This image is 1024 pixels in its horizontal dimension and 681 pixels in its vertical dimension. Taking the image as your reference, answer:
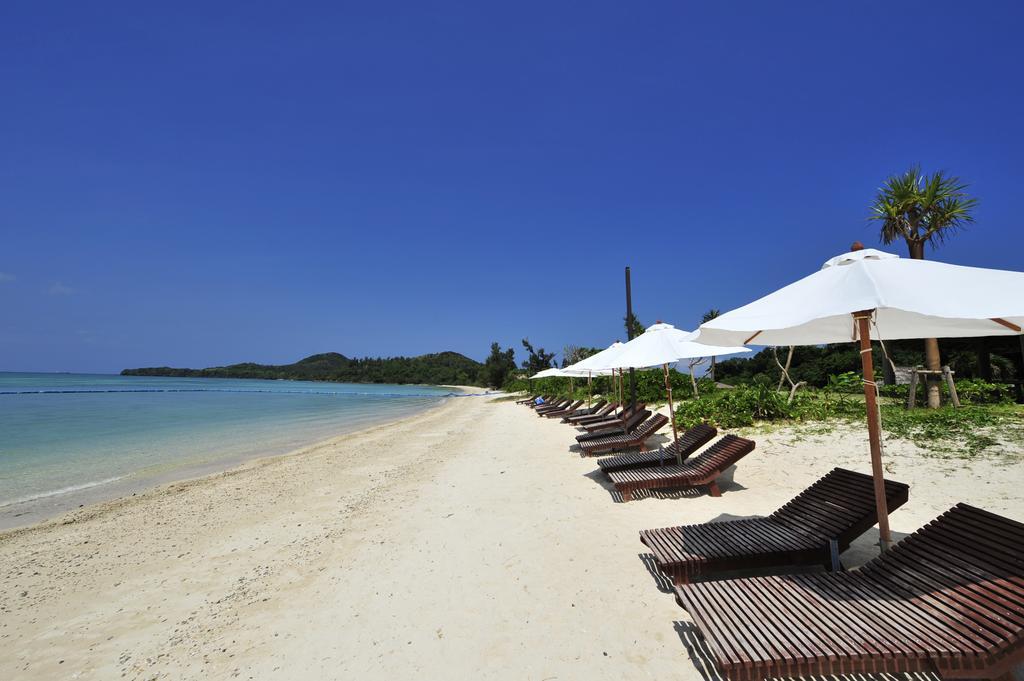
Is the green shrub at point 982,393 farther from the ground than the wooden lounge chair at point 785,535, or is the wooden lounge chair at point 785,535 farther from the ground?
the green shrub at point 982,393

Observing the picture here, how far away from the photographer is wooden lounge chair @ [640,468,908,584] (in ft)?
11.6

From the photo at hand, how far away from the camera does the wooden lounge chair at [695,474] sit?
5.86 metres

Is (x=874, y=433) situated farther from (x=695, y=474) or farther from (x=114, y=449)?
A: (x=114, y=449)

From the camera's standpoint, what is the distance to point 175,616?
3.90 m

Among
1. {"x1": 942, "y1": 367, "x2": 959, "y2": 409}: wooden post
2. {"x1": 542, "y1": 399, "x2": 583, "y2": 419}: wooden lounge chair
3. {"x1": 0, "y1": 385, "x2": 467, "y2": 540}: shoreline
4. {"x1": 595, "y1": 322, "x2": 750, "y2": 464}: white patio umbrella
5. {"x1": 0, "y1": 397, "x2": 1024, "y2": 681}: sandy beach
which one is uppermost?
{"x1": 595, "y1": 322, "x2": 750, "y2": 464}: white patio umbrella

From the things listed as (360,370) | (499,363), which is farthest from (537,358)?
(360,370)

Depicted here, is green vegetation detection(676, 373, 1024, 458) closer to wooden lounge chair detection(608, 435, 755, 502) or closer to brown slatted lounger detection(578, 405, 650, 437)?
brown slatted lounger detection(578, 405, 650, 437)

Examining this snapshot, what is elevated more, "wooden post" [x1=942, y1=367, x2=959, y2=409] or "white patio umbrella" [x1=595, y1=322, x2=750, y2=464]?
"white patio umbrella" [x1=595, y1=322, x2=750, y2=464]

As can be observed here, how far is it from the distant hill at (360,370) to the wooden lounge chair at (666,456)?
87.0 meters

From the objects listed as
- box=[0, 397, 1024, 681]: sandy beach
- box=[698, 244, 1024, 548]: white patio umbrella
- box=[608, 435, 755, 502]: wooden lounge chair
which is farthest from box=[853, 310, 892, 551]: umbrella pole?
box=[608, 435, 755, 502]: wooden lounge chair

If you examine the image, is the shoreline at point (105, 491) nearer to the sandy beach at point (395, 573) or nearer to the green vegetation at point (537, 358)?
the sandy beach at point (395, 573)

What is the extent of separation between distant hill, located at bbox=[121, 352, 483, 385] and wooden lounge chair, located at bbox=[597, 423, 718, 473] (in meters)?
87.0

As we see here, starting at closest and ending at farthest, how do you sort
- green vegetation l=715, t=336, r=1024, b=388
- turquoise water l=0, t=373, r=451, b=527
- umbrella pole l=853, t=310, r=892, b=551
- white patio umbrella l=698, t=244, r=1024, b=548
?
1. white patio umbrella l=698, t=244, r=1024, b=548
2. umbrella pole l=853, t=310, r=892, b=551
3. turquoise water l=0, t=373, r=451, b=527
4. green vegetation l=715, t=336, r=1024, b=388

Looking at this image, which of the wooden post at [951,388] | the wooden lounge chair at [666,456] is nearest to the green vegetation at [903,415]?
the wooden post at [951,388]
